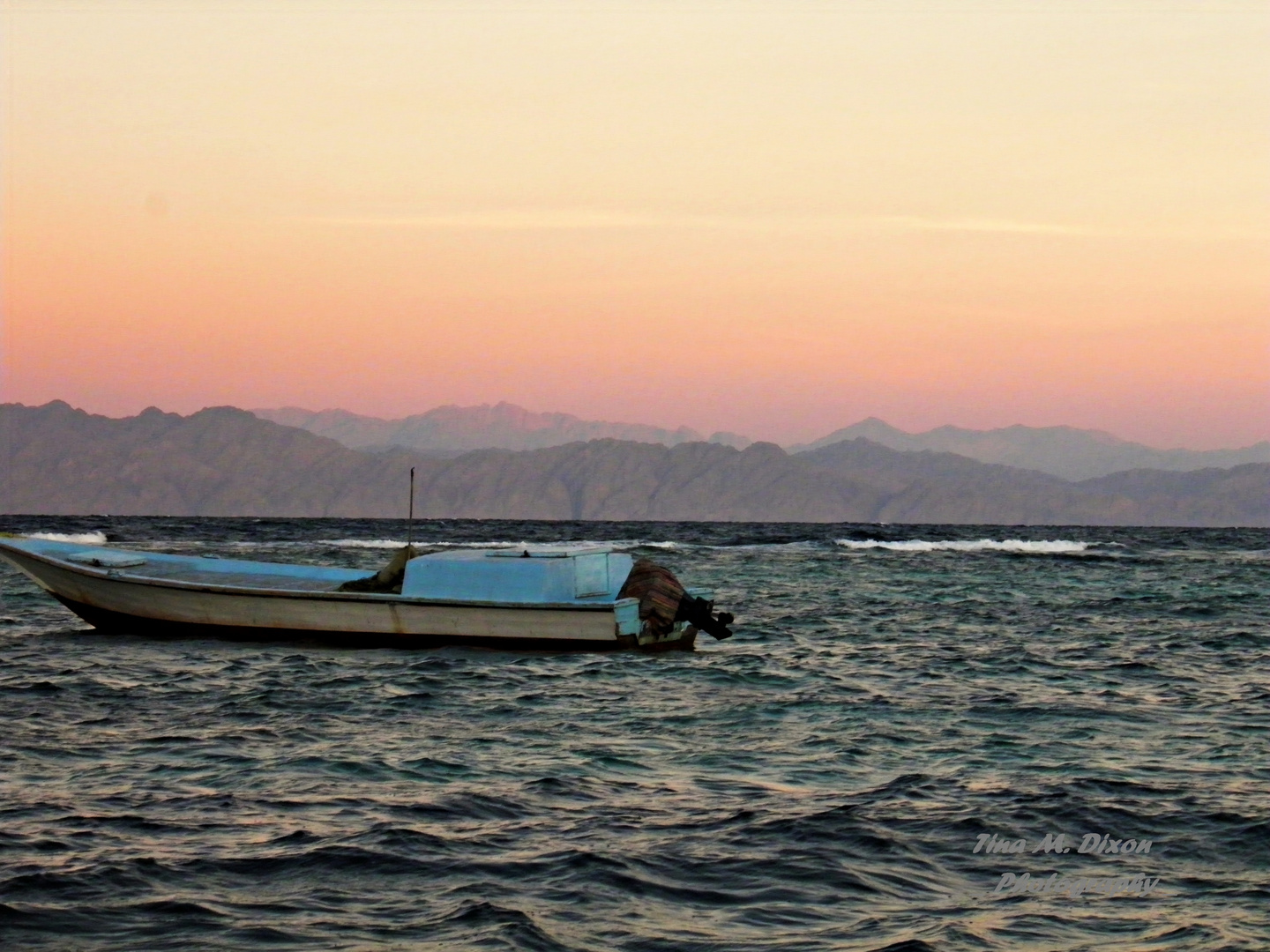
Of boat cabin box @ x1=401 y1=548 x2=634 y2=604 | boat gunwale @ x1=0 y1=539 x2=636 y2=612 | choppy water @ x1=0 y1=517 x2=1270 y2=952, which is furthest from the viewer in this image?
boat cabin box @ x1=401 y1=548 x2=634 y2=604

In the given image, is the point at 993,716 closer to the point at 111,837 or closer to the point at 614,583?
the point at 614,583

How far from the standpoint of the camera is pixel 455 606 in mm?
29109

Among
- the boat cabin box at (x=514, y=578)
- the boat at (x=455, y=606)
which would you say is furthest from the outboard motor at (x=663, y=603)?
the boat cabin box at (x=514, y=578)

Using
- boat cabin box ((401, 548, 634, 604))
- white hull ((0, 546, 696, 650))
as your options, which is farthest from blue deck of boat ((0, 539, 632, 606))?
white hull ((0, 546, 696, 650))

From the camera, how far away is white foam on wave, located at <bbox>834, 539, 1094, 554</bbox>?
117125mm

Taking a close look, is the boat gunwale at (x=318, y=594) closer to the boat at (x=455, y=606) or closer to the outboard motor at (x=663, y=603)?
the boat at (x=455, y=606)

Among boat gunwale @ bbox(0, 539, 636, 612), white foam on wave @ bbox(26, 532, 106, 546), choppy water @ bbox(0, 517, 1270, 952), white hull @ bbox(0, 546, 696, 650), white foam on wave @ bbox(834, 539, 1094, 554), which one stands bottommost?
white foam on wave @ bbox(834, 539, 1094, 554)

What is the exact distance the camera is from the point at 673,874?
12.8 meters

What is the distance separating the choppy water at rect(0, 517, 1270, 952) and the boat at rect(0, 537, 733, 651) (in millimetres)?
651

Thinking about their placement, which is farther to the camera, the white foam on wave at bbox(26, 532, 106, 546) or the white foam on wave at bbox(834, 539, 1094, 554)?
the white foam on wave at bbox(26, 532, 106, 546)

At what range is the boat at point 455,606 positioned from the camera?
29125mm

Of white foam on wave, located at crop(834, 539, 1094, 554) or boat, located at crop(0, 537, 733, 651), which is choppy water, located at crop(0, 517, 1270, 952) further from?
white foam on wave, located at crop(834, 539, 1094, 554)

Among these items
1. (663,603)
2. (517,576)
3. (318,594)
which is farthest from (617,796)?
(318,594)

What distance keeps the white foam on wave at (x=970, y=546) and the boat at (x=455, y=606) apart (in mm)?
85315
